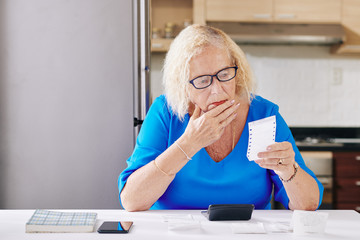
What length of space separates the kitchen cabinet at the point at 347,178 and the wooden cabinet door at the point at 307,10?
122 centimetres

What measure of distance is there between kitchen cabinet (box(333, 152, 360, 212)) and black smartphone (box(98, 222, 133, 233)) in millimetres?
2573

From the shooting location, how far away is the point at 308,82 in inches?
149

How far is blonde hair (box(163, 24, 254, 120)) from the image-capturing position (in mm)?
1382

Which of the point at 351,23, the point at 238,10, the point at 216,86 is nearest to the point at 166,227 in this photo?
the point at 216,86

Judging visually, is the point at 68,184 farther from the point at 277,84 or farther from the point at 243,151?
the point at 277,84

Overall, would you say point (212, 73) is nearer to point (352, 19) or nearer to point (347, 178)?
point (347, 178)

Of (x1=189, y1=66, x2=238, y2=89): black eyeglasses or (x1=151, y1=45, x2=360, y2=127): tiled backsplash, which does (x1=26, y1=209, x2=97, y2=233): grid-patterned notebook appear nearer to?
(x1=189, y1=66, x2=238, y2=89): black eyeglasses

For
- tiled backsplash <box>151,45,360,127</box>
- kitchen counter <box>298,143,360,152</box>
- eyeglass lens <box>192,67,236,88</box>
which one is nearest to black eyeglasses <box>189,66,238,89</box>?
eyeglass lens <box>192,67,236,88</box>

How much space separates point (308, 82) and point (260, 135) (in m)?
2.88

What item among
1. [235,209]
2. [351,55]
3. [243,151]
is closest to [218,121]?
[243,151]

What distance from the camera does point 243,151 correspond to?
4.64 ft

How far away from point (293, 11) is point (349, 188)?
161cm

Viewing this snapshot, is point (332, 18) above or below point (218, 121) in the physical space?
above

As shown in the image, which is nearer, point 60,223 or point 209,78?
point 60,223
